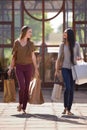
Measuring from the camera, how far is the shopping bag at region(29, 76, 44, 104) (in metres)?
11.4

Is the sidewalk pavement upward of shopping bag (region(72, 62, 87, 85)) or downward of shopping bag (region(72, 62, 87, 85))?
downward

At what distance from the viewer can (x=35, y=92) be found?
1144 centimetres

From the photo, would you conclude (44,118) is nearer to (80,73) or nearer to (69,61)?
(80,73)

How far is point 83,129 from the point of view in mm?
8867

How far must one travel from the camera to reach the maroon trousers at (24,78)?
11.1 metres

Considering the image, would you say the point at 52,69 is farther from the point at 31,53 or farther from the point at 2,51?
the point at 31,53

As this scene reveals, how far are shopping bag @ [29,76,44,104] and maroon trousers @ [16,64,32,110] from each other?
245 mm

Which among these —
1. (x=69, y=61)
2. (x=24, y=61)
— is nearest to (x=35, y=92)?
(x=24, y=61)

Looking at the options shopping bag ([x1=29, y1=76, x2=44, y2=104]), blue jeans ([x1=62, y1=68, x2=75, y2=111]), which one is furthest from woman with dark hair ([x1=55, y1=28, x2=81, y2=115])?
shopping bag ([x1=29, y1=76, x2=44, y2=104])

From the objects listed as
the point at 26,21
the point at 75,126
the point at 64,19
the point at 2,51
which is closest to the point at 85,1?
the point at 64,19

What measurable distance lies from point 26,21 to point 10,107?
23.0 ft

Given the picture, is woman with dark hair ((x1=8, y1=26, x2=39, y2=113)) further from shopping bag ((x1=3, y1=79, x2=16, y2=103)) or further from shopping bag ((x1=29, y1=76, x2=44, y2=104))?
shopping bag ((x1=3, y1=79, x2=16, y2=103))

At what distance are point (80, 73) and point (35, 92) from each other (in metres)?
1.12

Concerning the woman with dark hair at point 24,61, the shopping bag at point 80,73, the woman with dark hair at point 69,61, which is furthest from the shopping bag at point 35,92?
the shopping bag at point 80,73
